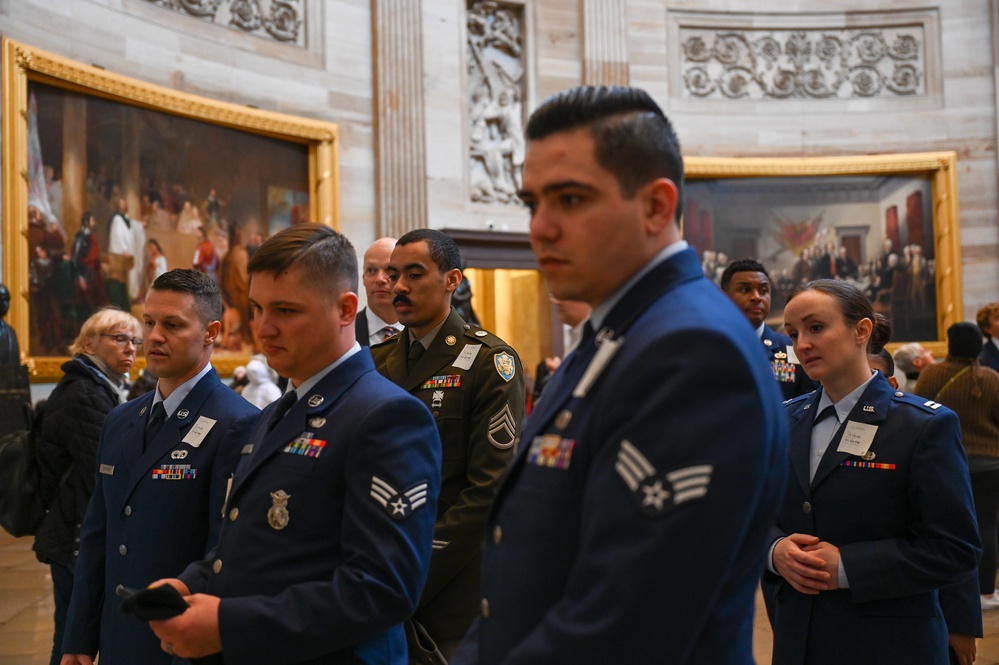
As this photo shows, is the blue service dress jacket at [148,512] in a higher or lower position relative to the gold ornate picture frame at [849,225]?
lower

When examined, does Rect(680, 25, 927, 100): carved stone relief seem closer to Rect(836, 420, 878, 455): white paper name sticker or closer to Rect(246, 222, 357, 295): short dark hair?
Rect(836, 420, 878, 455): white paper name sticker

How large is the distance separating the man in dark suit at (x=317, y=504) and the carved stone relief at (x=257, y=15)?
9609 mm

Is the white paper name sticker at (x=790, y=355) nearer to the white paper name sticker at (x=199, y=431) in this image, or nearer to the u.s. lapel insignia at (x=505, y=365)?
the u.s. lapel insignia at (x=505, y=365)

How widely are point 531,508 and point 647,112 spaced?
72 cm

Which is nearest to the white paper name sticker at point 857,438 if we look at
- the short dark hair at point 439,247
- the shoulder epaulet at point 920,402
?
the shoulder epaulet at point 920,402

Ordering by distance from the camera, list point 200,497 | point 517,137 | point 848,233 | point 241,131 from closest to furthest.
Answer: point 200,497 < point 241,131 < point 517,137 < point 848,233

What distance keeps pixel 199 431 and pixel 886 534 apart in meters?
2.19

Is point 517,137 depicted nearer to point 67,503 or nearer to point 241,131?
point 241,131

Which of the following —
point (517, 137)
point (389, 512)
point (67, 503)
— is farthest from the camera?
point (517, 137)

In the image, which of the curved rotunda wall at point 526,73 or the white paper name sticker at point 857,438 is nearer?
the white paper name sticker at point 857,438

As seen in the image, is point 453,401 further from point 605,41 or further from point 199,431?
point 605,41

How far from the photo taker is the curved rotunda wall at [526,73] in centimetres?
1133

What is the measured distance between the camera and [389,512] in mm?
2223

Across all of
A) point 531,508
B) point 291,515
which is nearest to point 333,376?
point 291,515
